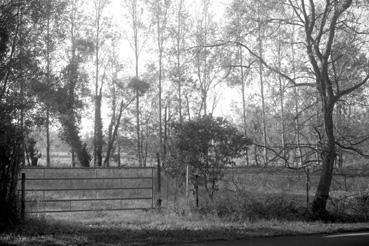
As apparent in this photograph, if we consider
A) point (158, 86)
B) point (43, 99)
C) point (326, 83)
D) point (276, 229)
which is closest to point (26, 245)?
point (276, 229)

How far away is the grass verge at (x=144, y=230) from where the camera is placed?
10.2m

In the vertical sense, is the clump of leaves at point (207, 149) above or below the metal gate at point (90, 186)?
above

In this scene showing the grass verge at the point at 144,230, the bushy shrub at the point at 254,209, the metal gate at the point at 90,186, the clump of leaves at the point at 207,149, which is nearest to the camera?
the grass verge at the point at 144,230

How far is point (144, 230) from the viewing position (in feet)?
38.4

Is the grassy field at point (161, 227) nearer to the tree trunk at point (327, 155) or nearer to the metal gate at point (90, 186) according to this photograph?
the tree trunk at point (327, 155)

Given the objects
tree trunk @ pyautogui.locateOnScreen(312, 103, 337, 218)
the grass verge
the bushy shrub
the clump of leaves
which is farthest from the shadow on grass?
tree trunk @ pyautogui.locateOnScreen(312, 103, 337, 218)

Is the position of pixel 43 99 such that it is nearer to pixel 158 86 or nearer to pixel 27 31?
pixel 27 31

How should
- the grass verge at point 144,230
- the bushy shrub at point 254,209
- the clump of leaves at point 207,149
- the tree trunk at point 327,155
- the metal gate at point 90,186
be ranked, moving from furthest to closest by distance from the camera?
A: the metal gate at point 90,186, the tree trunk at point 327,155, the clump of leaves at point 207,149, the bushy shrub at point 254,209, the grass verge at point 144,230

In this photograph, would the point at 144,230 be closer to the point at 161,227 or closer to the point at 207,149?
the point at 161,227

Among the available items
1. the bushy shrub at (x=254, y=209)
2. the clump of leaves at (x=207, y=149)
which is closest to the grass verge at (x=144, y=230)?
the bushy shrub at (x=254, y=209)

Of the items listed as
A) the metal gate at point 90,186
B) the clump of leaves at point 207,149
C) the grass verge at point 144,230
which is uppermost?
the clump of leaves at point 207,149

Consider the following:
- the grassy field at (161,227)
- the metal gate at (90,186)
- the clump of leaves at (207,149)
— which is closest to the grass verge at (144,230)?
the grassy field at (161,227)

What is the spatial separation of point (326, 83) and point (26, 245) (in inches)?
539

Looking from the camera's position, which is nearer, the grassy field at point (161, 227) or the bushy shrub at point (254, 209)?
the grassy field at point (161, 227)
